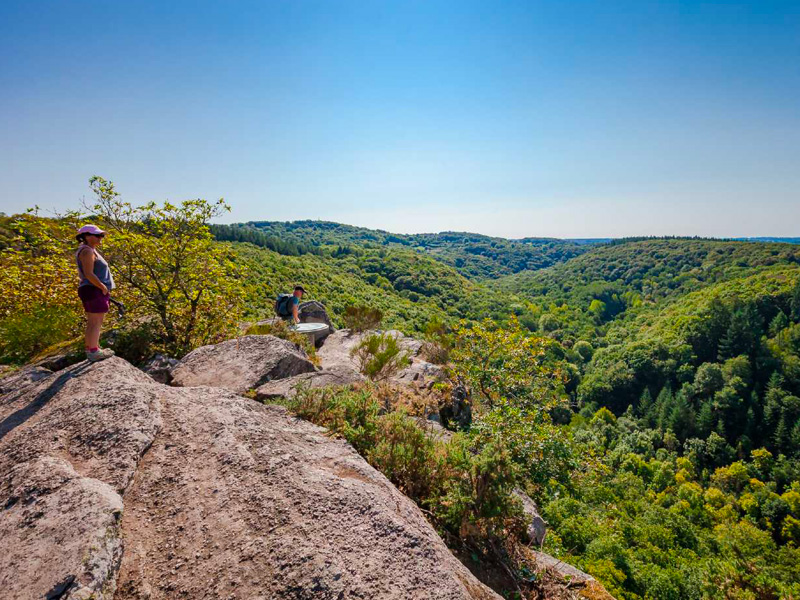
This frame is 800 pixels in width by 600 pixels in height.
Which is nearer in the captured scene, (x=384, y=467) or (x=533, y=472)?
(x=384, y=467)

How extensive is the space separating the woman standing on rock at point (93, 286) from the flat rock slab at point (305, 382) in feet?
8.54

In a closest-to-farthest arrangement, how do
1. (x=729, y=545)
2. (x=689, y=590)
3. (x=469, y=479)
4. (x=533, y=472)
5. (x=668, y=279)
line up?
(x=469, y=479), (x=533, y=472), (x=689, y=590), (x=729, y=545), (x=668, y=279)

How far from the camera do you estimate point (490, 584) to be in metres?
3.72

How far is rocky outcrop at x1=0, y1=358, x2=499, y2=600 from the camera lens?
8.43 ft

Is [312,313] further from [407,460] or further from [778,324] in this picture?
[778,324]

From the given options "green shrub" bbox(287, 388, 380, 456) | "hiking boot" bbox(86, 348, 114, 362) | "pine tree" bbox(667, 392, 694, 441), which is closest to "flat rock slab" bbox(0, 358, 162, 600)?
"hiking boot" bbox(86, 348, 114, 362)

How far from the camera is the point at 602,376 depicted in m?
94.7

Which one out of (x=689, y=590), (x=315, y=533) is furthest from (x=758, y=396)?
(x=315, y=533)

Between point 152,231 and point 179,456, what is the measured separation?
7.19m

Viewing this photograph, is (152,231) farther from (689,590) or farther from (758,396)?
(758,396)

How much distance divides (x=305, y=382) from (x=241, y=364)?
170 centimetres

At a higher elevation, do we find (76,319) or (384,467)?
(76,319)

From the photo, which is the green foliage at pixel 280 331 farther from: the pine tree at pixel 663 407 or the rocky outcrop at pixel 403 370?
the pine tree at pixel 663 407

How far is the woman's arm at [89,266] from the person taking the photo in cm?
537
